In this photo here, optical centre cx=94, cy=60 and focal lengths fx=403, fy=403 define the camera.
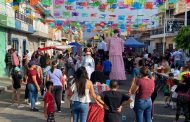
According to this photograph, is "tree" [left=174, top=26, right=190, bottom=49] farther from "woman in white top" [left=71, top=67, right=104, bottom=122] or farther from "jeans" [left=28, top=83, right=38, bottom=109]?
"woman in white top" [left=71, top=67, right=104, bottom=122]

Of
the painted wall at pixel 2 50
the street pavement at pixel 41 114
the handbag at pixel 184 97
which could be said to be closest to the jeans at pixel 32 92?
the street pavement at pixel 41 114

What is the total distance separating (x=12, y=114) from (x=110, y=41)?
3902 mm

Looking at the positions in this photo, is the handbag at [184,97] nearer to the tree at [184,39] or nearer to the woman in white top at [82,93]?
the woman in white top at [82,93]

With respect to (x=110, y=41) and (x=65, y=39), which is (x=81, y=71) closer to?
(x=110, y=41)

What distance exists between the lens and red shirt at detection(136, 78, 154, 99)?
8633 millimetres

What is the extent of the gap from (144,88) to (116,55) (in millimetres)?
5163

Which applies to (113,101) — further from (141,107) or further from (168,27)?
(168,27)

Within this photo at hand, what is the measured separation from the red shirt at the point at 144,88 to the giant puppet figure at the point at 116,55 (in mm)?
4660

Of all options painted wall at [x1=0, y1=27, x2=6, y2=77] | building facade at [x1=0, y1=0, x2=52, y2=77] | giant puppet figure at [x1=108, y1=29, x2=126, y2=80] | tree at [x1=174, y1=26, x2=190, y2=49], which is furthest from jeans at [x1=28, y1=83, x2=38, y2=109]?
tree at [x1=174, y1=26, x2=190, y2=49]

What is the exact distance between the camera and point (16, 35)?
1193 inches

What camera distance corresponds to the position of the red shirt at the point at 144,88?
28.3ft

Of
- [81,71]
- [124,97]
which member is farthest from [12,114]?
[124,97]

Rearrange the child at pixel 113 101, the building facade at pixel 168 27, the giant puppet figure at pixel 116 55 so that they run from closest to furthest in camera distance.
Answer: the child at pixel 113 101 < the giant puppet figure at pixel 116 55 < the building facade at pixel 168 27

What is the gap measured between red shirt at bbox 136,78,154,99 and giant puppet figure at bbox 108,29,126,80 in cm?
466
